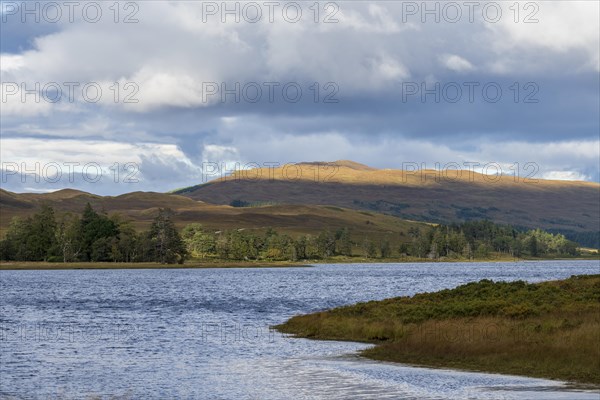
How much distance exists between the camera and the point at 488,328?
66188 millimetres

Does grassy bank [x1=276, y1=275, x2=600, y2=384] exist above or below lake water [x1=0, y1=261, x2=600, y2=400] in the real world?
above

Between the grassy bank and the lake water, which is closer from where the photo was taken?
the lake water

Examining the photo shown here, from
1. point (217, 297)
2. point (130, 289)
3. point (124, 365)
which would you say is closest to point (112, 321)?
point (124, 365)

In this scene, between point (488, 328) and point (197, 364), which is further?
point (488, 328)

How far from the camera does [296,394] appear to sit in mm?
48344

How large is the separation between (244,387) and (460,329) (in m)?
22.1

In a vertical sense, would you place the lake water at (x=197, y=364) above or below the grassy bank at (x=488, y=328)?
below

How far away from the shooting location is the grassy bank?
184 ft

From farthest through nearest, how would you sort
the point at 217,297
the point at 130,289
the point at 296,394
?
the point at 130,289 → the point at 217,297 → the point at 296,394

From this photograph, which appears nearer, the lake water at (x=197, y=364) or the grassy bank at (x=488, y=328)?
the lake water at (x=197, y=364)

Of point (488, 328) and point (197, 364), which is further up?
point (488, 328)

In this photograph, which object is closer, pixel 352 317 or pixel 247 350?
pixel 247 350

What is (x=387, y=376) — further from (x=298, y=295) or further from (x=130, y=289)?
(x=130, y=289)

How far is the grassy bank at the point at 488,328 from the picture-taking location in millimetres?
56188
